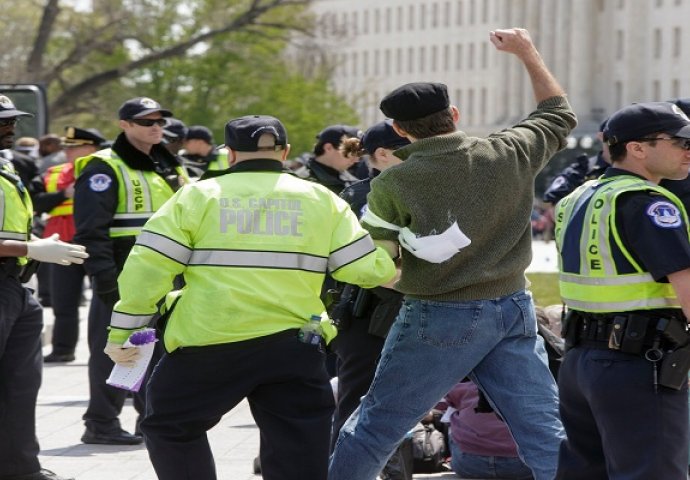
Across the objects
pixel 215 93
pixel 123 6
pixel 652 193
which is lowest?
pixel 215 93

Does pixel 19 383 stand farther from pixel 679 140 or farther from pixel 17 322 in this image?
pixel 679 140

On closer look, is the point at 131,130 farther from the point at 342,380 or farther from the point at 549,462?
the point at 549,462

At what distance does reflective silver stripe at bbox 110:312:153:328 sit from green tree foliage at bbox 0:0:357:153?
3145cm

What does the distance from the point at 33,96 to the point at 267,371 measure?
15888mm

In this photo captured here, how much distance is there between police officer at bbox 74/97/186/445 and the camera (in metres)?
9.19

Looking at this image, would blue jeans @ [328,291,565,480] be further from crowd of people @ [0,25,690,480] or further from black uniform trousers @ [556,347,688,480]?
black uniform trousers @ [556,347,688,480]

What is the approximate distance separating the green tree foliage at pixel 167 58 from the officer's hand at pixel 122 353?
103 feet

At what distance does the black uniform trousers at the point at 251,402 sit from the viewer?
19.8 ft

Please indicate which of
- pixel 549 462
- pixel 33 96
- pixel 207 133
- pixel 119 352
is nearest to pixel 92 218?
pixel 119 352

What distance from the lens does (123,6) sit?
4188cm

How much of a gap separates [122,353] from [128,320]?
16 cm

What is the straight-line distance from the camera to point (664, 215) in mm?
5605

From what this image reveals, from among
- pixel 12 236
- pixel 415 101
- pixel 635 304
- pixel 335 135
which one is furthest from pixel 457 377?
pixel 335 135

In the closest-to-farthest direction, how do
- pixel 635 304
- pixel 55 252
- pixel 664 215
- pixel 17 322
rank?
pixel 664 215 < pixel 635 304 < pixel 55 252 < pixel 17 322
